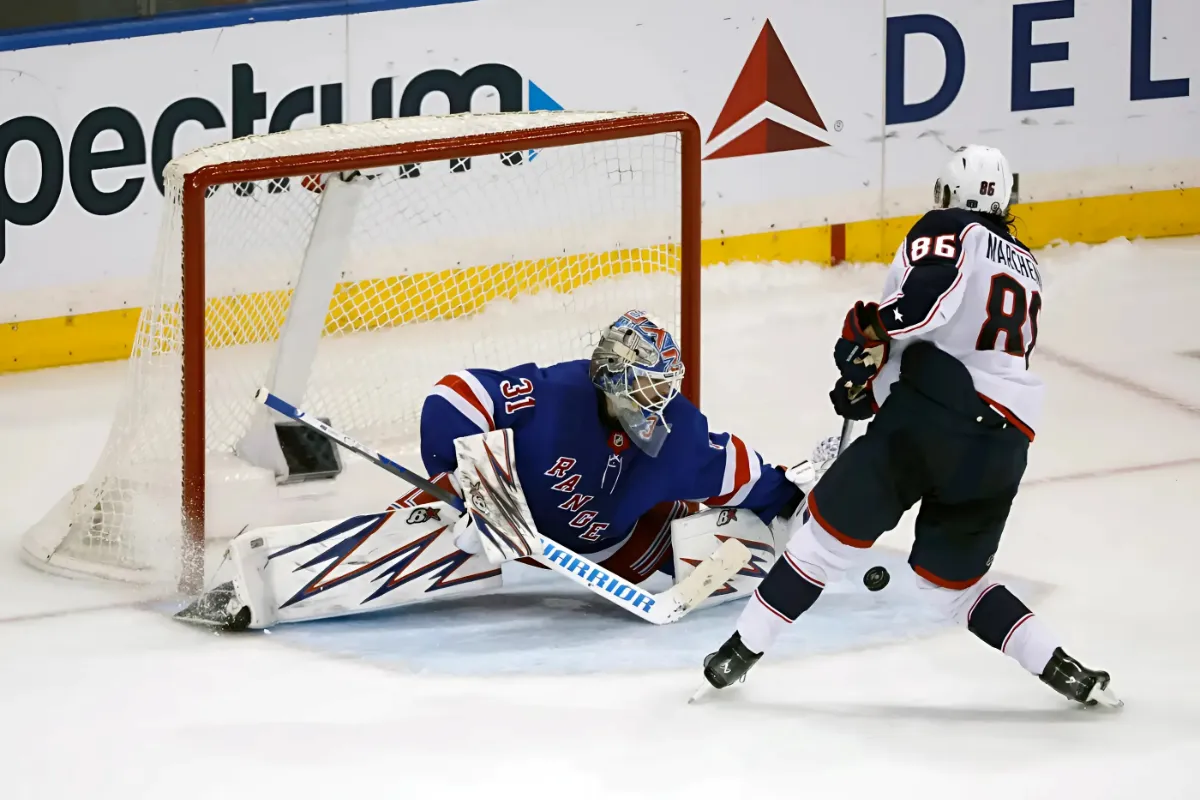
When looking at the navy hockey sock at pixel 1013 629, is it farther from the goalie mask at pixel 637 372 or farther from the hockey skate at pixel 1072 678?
the goalie mask at pixel 637 372

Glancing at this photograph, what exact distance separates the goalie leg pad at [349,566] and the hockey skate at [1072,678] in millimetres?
1162

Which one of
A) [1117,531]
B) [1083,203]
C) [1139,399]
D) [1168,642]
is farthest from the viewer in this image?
[1083,203]

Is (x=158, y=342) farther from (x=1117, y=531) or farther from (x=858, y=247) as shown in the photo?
(x=858, y=247)

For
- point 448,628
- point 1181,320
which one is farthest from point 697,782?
point 1181,320

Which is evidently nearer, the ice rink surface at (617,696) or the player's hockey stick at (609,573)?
the ice rink surface at (617,696)

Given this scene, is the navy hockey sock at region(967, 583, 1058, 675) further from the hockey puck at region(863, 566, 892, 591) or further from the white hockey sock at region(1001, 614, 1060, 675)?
the hockey puck at region(863, 566, 892, 591)

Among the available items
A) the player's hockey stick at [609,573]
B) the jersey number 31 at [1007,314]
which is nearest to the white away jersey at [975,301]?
the jersey number 31 at [1007,314]

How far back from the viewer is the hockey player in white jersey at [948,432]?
3588 millimetres

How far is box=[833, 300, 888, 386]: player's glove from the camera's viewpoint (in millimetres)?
3648

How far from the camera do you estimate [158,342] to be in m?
4.42

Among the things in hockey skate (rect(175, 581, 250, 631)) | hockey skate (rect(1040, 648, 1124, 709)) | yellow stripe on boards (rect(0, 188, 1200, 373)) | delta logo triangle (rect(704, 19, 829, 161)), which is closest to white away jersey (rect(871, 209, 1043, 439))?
hockey skate (rect(1040, 648, 1124, 709))

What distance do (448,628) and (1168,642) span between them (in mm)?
1388

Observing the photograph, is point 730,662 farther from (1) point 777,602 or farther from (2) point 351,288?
(2) point 351,288

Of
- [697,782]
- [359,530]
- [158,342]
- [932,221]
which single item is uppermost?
[932,221]
